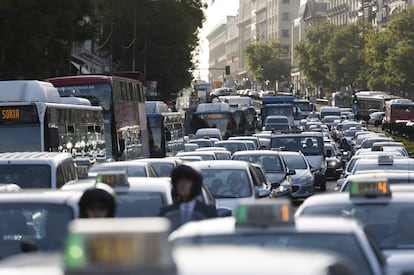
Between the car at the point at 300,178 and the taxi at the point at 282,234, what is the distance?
74.7ft

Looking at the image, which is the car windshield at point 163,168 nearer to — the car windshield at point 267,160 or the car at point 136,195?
the car windshield at point 267,160

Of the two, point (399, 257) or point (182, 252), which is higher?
point (182, 252)

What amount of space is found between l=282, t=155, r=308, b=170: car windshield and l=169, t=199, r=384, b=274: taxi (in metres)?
25.2

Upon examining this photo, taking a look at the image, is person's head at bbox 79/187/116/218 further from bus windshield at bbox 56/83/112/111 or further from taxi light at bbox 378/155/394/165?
bus windshield at bbox 56/83/112/111

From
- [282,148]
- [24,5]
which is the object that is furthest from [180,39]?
[282,148]

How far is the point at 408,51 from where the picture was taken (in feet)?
382

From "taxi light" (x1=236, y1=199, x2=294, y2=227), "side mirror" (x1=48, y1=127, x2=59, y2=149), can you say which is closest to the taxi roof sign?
"taxi light" (x1=236, y1=199, x2=294, y2=227)

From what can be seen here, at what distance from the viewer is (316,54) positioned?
17288 centimetres

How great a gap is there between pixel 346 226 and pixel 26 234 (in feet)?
11.7

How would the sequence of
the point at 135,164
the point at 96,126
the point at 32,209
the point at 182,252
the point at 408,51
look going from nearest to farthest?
the point at 182,252 → the point at 32,209 → the point at 135,164 → the point at 96,126 → the point at 408,51

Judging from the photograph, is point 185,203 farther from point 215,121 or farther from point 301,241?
point 215,121

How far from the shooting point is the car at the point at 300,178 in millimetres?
31016

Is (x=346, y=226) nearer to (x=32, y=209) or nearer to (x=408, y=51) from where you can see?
(x=32, y=209)

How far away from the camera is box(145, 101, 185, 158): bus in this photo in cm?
4872
